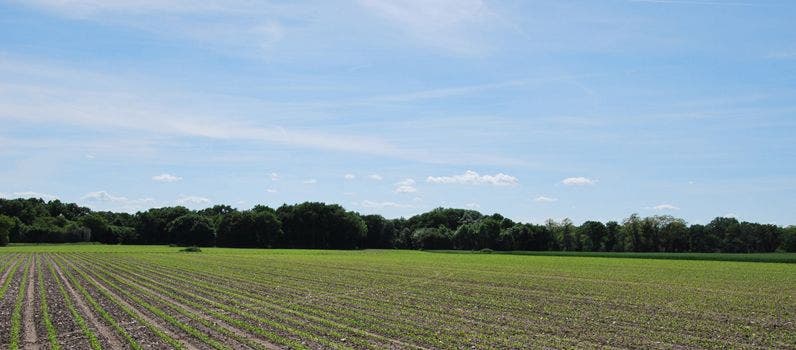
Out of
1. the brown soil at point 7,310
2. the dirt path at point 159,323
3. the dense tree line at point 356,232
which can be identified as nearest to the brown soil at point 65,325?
Answer: the brown soil at point 7,310

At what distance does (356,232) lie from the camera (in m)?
169

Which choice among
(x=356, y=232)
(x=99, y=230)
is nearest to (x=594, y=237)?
(x=356, y=232)

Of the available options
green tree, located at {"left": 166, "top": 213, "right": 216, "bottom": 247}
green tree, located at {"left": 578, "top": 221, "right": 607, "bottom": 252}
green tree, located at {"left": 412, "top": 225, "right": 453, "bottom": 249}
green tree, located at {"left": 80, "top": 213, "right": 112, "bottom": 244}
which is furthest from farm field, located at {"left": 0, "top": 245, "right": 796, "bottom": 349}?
green tree, located at {"left": 80, "top": 213, "right": 112, "bottom": 244}

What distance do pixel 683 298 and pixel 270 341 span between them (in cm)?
2172

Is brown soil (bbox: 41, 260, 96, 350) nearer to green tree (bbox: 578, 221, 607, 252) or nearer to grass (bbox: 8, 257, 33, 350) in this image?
Answer: grass (bbox: 8, 257, 33, 350)

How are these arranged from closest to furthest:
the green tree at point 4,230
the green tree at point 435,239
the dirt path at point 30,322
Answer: the dirt path at point 30,322, the green tree at point 4,230, the green tree at point 435,239

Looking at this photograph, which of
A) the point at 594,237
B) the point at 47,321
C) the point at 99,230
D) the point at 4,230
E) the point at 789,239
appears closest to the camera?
the point at 47,321

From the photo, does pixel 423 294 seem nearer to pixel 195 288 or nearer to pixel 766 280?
pixel 195 288

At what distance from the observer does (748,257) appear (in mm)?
85938

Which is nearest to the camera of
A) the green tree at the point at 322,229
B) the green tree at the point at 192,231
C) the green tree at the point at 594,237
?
the green tree at the point at 594,237

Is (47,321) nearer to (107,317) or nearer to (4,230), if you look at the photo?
(107,317)

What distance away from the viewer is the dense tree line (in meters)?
149

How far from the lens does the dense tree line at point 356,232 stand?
149125 millimetres

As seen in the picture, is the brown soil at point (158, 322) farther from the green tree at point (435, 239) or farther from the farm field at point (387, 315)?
the green tree at point (435, 239)
